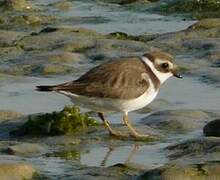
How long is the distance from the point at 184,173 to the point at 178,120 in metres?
2.40

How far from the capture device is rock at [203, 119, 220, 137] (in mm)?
8688

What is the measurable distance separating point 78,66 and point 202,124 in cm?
317

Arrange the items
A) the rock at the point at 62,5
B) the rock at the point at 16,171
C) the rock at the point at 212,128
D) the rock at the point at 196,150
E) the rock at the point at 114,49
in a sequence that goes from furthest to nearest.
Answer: the rock at the point at 62,5 < the rock at the point at 114,49 < the rock at the point at 212,128 < the rock at the point at 196,150 < the rock at the point at 16,171

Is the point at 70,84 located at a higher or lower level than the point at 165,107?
higher

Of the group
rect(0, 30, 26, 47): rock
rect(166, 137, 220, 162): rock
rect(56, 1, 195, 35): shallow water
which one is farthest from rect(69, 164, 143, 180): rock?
rect(56, 1, 195, 35): shallow water

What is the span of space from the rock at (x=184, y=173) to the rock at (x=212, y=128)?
1617 mm

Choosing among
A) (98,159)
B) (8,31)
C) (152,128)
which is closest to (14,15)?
(8,31)

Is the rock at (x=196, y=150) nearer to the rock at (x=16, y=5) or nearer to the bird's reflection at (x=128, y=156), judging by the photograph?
the bird's reflection at (x=128, y=156)

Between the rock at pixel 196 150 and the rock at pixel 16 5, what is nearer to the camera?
the rock at pixel 196 150

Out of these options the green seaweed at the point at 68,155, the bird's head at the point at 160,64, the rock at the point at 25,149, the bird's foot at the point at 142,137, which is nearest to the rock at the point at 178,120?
the bird's foot at the point at 142,137

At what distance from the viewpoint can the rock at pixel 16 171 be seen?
7.10 metres

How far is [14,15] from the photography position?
15.8 m

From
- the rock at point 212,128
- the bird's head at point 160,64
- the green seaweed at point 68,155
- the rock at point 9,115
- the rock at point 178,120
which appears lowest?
the rock at point 178,120

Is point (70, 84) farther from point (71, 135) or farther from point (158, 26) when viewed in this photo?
point (158, 26)
